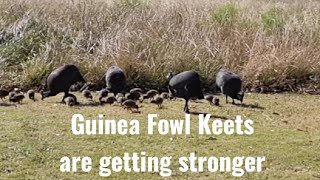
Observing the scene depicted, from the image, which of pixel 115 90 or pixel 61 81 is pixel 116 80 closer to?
pixel 115 90

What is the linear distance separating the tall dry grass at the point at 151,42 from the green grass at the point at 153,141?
1.35 metres

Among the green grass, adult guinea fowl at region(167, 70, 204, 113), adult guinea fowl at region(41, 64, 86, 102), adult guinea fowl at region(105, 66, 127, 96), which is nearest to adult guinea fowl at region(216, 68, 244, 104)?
the green grass

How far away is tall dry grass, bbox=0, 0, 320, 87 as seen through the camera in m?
9.69

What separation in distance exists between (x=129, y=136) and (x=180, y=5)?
588 centimetres

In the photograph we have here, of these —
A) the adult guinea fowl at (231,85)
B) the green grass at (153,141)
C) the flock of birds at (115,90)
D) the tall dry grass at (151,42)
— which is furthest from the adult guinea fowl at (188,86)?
the tall dry grass at (151,42)

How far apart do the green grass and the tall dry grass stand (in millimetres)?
1354

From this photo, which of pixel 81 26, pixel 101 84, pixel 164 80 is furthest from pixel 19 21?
pixel 164 80

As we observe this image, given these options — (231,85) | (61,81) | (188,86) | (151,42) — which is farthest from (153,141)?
(151,42)

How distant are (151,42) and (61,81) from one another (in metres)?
2.14

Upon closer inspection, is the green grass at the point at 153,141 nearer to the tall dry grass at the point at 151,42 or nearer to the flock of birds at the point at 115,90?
the flock of birds at the point at 115,90

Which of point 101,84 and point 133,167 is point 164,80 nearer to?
point 101,84

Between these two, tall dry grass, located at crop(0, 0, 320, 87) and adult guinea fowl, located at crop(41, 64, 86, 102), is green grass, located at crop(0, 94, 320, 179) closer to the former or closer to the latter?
adult guinea fowl, located at crop(41, 64, 86, 102)

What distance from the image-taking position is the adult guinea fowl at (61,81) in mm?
8391

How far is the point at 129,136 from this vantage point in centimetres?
673
